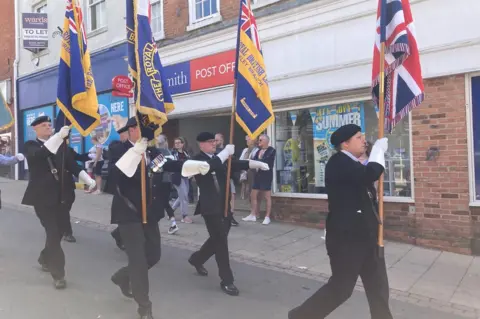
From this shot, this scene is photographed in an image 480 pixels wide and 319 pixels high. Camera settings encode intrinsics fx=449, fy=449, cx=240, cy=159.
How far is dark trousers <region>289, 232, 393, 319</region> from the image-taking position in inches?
131

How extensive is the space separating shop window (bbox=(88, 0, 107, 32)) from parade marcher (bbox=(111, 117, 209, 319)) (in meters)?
10.5

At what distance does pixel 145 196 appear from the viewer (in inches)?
163

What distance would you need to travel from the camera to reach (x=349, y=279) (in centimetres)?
334

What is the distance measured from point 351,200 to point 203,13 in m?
8.09

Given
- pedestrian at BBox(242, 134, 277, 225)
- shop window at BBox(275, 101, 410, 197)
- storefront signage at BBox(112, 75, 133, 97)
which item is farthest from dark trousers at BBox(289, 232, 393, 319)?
storefront signage at BBox(112, 75, 133, 97)

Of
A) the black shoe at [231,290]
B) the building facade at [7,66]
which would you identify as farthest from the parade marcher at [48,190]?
the building facade at [7,66]

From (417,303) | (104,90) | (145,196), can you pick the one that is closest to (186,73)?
(104,90)

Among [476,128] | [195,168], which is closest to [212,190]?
[195,168]

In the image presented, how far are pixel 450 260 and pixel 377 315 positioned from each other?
3.40 metres

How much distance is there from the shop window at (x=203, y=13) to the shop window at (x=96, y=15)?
4190 millimetres

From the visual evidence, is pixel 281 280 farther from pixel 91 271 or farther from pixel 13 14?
pixel 13 14

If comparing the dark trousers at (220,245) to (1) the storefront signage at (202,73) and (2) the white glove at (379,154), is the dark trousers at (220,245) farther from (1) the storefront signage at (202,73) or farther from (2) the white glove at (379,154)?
(1) the storefront signage at (202,73)

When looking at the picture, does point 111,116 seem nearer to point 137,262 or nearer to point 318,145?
point 318,145

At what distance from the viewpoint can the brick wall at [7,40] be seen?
1755cm
